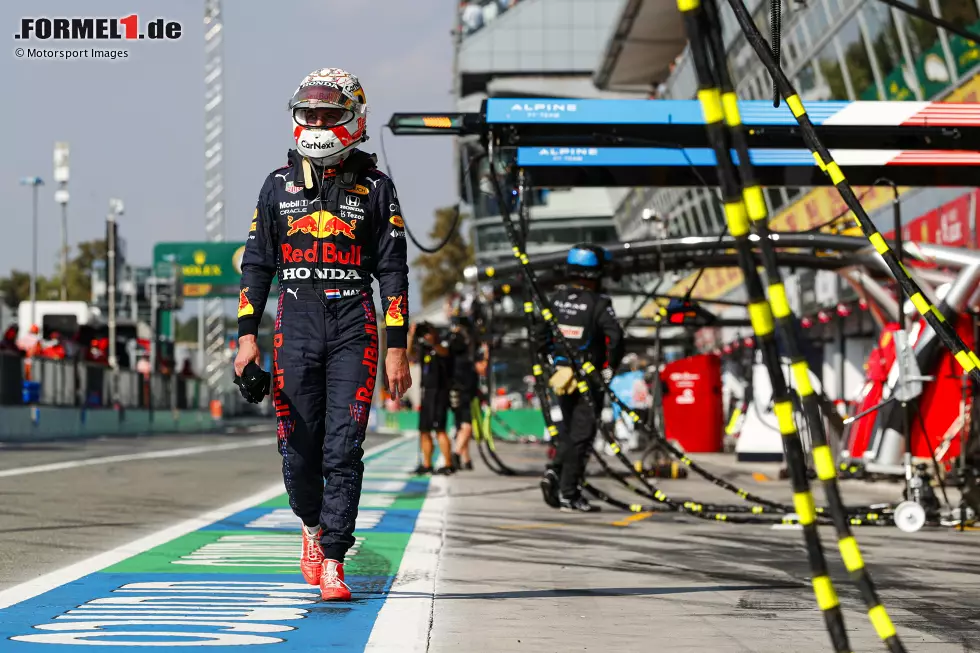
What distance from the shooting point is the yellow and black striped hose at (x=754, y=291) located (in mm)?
3020

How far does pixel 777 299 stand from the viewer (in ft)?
10.1

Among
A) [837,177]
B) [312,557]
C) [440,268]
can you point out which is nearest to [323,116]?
[312,557]

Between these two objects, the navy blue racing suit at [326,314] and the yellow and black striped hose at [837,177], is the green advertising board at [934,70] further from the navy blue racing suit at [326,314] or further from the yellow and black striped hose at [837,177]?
the navy blue racing suit at [326,314]

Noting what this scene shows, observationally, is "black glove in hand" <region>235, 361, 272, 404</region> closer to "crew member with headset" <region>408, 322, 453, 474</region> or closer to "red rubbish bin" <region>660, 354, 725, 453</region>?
"crew member with headset" <region>408, 322, 453, 474</region>

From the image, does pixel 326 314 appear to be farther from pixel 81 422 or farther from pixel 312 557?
pixel 81 422

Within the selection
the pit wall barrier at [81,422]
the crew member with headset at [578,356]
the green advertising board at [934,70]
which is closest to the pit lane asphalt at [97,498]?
the crew member with headset at [578,356]

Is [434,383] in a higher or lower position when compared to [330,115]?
lower

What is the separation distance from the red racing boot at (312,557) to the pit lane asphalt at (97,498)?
1215 mm

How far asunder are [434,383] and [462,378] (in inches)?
24.7

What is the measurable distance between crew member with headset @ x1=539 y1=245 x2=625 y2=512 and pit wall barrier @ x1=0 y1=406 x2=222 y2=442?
20.6m

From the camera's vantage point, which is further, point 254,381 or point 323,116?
point 323,116

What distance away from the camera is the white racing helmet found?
5941mm

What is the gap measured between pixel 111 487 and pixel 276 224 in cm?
792

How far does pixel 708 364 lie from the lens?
84.6 feet
